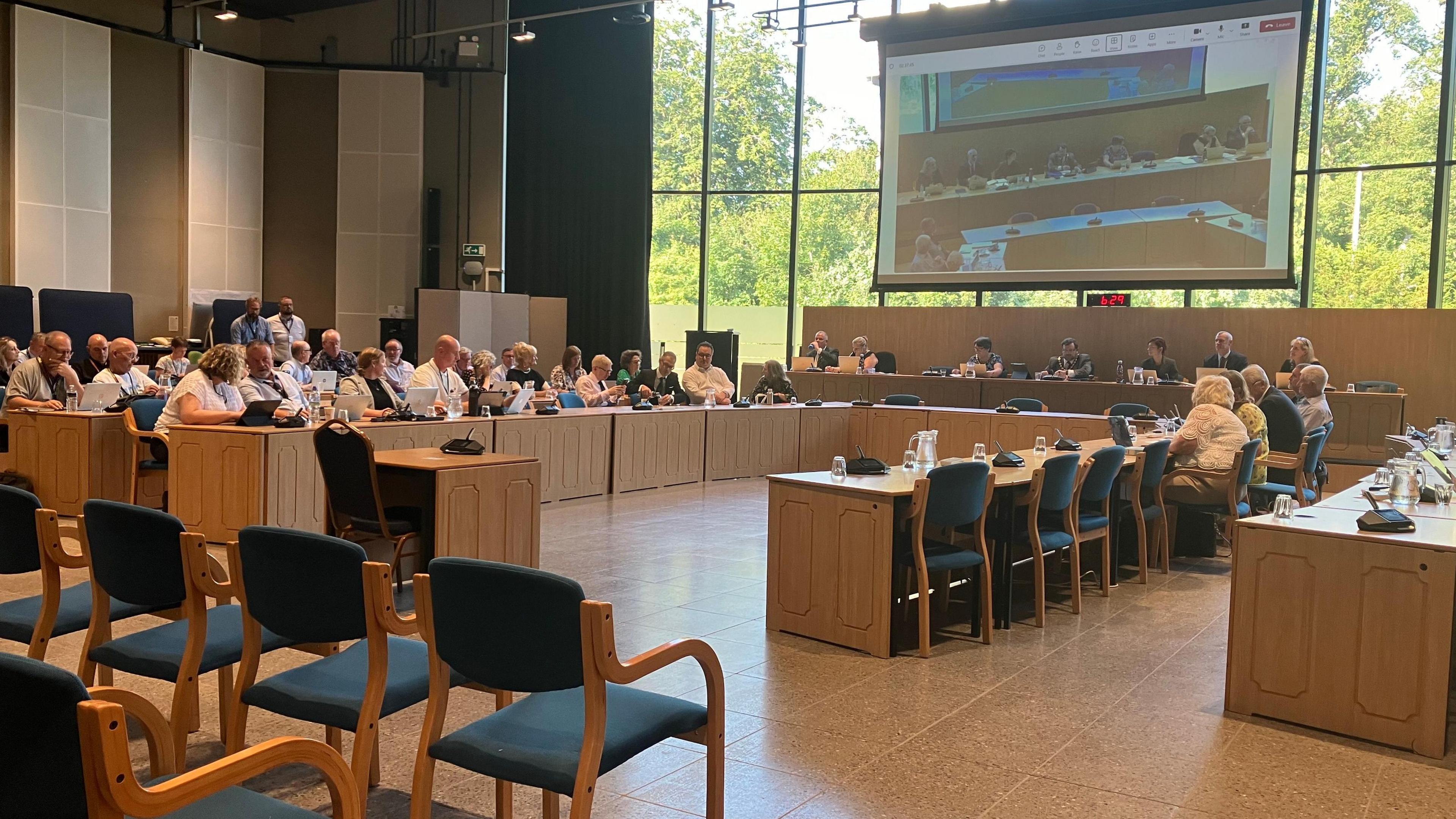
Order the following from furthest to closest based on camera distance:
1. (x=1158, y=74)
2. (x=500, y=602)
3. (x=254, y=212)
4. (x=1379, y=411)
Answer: (x=254, y=212)
(x=1158, y=74)
(x=1379, y=411)
(x=500, y=602)

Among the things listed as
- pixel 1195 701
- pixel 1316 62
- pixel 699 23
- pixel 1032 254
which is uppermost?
pixel 699 23

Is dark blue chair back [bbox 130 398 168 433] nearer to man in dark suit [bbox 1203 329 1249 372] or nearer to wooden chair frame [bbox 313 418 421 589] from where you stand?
wooden chair frame [bbox 313 418 421 589]

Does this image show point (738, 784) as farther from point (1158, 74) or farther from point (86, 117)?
point (86, 117)

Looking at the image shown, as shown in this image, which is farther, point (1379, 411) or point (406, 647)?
point (1379, 411)

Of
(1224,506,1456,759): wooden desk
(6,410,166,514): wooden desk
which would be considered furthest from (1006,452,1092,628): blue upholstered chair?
(6,410,166,514): wooden desk

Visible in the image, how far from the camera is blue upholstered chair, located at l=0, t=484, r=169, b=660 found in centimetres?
326

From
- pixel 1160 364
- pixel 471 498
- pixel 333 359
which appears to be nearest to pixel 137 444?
pixel 471 498

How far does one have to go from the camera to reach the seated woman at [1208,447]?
705 cm

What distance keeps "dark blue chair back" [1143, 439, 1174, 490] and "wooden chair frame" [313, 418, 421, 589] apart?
422 centimetres

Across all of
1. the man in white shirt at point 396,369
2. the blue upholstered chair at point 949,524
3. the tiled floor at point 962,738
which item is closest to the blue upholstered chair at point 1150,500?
the tiled floor at point 962,738

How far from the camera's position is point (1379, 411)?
10.7 m

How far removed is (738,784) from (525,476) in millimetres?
2614

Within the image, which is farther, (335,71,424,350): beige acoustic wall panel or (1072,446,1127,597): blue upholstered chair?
(335,71,424,350): beige acoustic wall panel


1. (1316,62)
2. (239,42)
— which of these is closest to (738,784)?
(1316,62)
